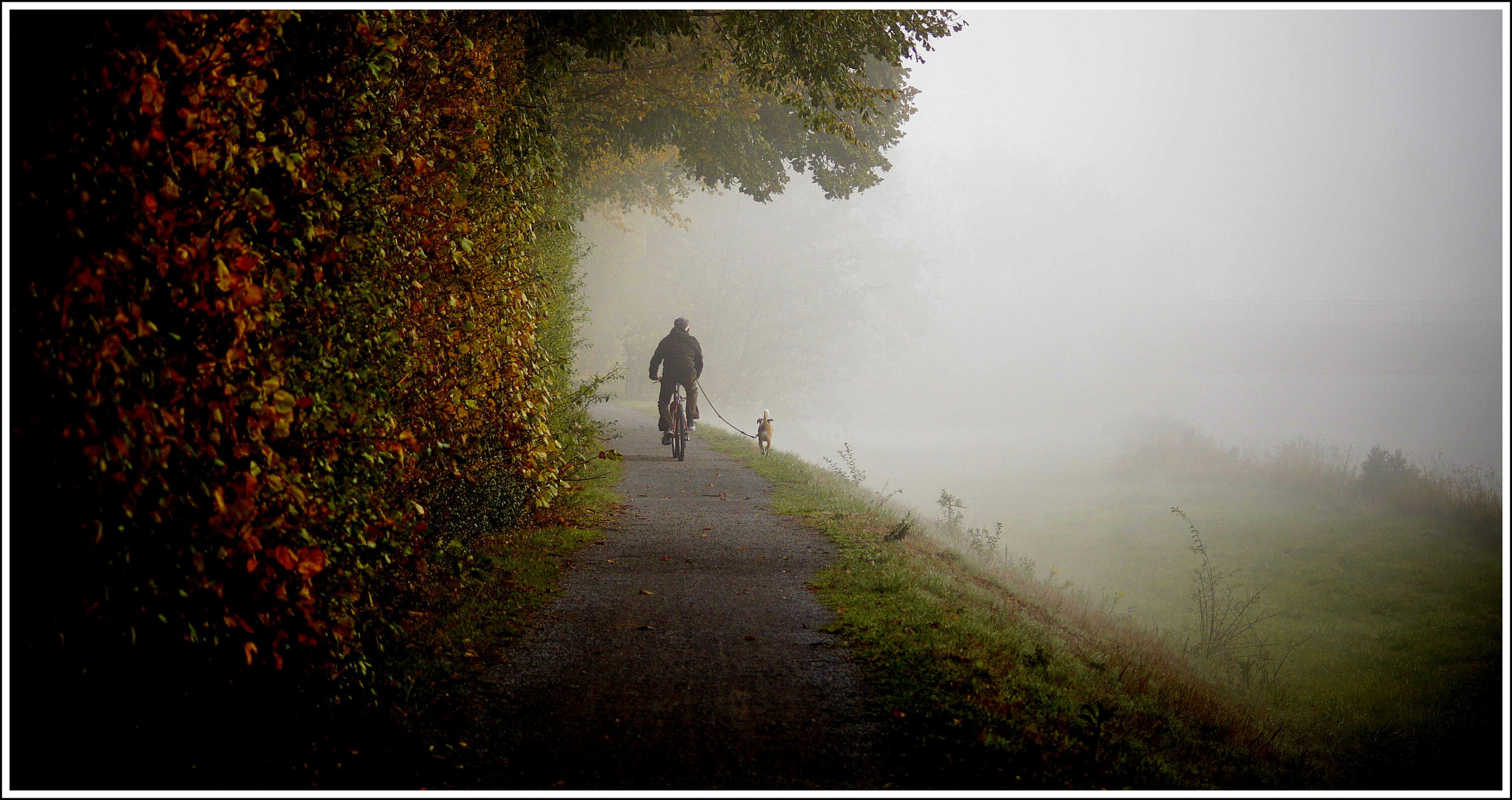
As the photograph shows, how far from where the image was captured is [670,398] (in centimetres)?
1527

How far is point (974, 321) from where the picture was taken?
64.8m

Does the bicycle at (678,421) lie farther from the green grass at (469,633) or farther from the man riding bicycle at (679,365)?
the green grass at (469,633)

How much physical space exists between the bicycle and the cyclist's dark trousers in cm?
7

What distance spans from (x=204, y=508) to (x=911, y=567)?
6192mm

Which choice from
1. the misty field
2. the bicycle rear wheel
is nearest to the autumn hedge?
the misty field

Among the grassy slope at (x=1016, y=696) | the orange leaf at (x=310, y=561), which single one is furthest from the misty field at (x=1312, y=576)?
the orange leaf at (x=310, y=561)

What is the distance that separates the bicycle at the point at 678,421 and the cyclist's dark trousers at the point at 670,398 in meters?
0.07

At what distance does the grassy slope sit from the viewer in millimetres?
4094

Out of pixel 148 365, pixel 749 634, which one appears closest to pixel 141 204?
pixel 148 365

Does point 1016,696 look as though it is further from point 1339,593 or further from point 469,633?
point 1339,593

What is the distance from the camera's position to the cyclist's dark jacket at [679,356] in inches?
581

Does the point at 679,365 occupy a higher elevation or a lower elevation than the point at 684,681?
higher

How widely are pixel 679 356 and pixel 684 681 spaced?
33.9ft

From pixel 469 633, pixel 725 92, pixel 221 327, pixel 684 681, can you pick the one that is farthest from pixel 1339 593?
pixel 221 327
